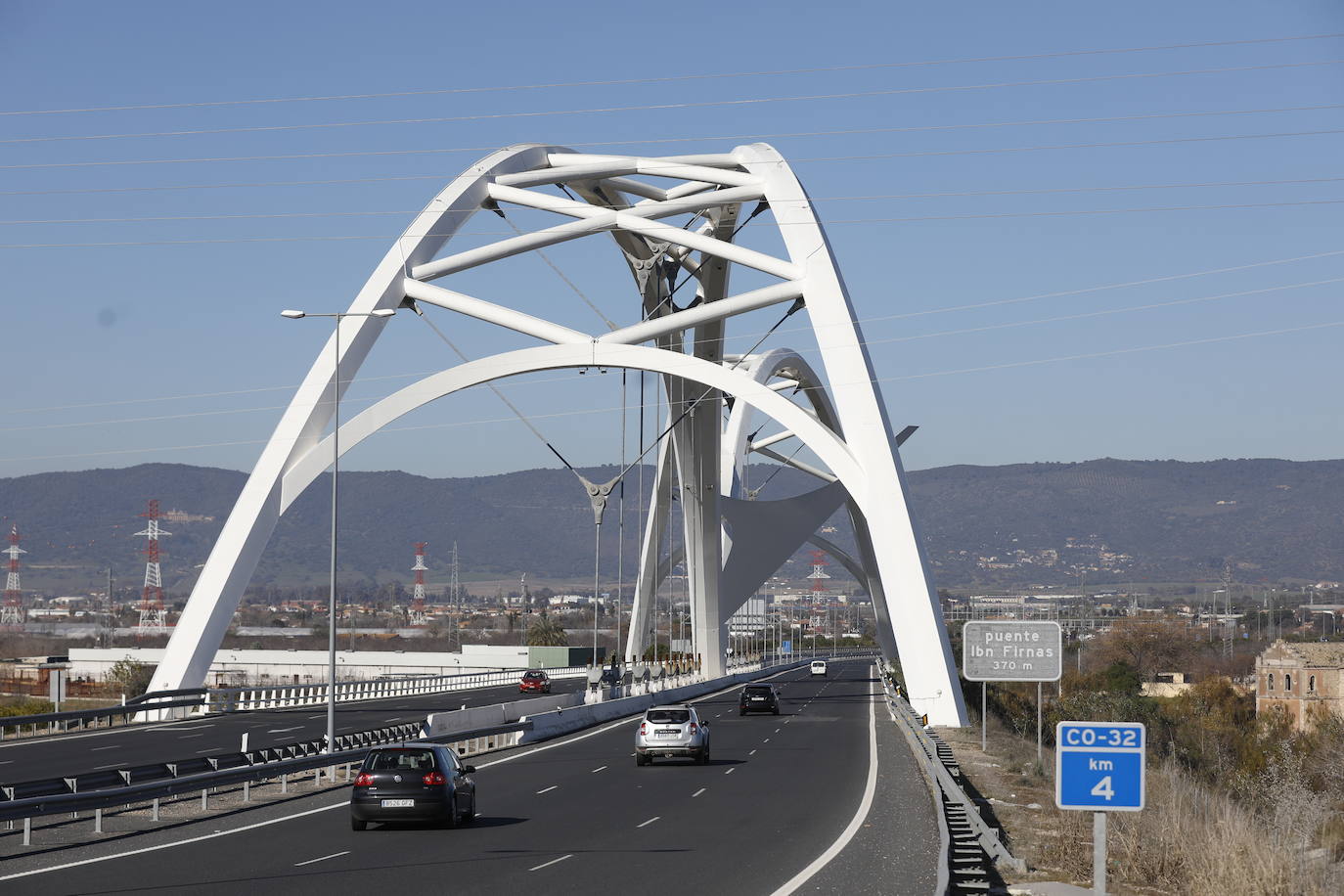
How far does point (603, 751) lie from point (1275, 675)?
6617cm

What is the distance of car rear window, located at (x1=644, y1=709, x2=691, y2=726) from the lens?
114ft

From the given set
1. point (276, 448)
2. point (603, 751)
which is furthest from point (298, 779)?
point (276, 448)

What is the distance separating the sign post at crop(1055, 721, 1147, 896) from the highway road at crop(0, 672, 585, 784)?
2393cm

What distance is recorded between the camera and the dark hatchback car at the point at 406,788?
22500 mm

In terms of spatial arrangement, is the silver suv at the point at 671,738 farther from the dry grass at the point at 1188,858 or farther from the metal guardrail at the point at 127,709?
the metal guardrail at the point at 127,709

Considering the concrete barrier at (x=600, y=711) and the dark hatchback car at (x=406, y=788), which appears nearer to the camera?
the dark hatchback car at (x=406, y=788)

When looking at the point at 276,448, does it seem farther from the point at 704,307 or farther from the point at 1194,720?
the point at 1194,720

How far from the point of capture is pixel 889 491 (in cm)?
4822

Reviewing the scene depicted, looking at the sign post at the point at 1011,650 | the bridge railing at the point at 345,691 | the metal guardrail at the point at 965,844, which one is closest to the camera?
the metal guardrail at the point at 965,844

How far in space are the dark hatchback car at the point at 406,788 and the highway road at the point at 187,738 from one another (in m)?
9.62

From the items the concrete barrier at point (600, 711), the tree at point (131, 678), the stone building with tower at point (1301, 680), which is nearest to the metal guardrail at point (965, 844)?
the concrete barrier at point (600, 711)

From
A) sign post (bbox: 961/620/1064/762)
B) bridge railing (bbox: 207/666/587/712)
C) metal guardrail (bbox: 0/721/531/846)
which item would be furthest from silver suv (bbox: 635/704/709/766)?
bridge railing (bbox: 207/666/587/712)

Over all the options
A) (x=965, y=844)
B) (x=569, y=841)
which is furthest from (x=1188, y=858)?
(x=569, y=841)

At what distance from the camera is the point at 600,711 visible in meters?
54.7
